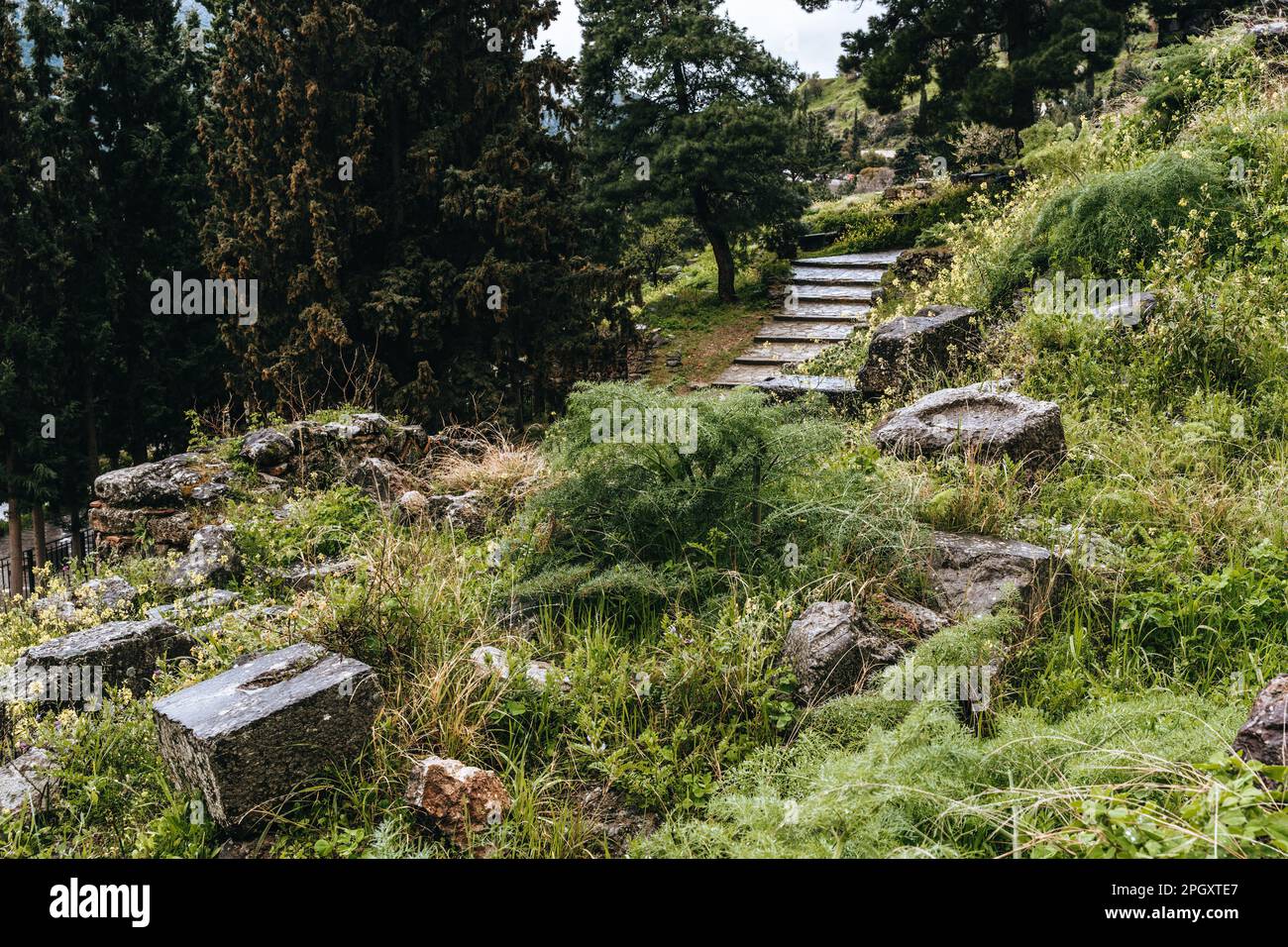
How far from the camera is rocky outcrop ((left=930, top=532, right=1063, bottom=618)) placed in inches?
166

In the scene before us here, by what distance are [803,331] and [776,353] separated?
0.84 meters

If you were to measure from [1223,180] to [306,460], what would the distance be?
805cm

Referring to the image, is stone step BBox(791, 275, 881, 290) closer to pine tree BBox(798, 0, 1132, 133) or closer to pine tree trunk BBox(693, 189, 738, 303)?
pine tree trunk BBox(693, 189, 738, 303)

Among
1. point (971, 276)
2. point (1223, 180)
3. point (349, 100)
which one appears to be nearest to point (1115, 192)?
point (1223, 180)

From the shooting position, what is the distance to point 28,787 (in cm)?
355

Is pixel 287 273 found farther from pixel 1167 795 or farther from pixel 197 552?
pixel 1167 795

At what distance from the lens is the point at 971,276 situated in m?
9.44

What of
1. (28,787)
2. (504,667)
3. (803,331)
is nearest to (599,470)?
(504,667)

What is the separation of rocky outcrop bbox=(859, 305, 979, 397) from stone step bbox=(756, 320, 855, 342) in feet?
18.5

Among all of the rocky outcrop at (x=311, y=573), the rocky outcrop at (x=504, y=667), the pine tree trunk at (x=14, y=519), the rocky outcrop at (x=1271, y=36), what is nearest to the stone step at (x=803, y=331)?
the rocky outcrop at (x=1271, y=36)

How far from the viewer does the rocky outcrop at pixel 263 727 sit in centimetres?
305

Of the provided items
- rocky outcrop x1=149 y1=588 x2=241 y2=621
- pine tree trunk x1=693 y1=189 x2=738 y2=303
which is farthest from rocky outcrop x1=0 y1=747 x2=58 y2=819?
pine tree trunk x1=693 y1=189 x2=738 y2=303

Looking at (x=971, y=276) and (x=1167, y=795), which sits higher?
(x=971, y=276)
